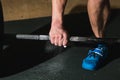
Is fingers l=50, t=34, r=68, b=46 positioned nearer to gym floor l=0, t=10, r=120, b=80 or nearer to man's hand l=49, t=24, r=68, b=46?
man's hand l=49, t=24, r=68, b=46

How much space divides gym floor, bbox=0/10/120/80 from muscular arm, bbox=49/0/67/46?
252mm

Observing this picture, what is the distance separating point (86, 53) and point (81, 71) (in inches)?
10.1

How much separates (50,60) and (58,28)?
1.28 feet

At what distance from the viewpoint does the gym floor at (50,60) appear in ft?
5.23

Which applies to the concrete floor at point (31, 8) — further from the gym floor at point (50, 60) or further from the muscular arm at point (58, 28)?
the muscular arm at point (58, 28)

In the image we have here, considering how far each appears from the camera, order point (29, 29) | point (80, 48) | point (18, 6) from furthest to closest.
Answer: point (18, 6)
point (29, 29)
point (80, 48)

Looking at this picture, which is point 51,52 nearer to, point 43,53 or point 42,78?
point 43,53

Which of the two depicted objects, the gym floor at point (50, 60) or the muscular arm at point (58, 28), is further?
the gym floor at point (50, 60)

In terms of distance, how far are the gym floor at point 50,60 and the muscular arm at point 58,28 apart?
0.83 feet

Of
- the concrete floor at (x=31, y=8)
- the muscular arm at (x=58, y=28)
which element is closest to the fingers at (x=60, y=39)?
the muscular arm at (x=58, y=28)

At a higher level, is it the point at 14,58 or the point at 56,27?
the point at 56,27

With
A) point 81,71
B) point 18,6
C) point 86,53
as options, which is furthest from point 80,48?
point 18,6

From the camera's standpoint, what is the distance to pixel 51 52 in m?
1.91

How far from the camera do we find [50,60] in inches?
70.5
